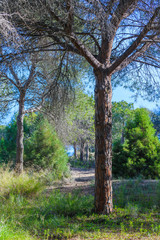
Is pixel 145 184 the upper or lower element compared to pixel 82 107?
lower

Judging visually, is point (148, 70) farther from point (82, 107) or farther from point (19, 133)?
point (82, 107)

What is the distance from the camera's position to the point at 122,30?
5.60 metres

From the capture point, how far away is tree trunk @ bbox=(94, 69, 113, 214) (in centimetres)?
473

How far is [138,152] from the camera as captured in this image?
33.4 ft

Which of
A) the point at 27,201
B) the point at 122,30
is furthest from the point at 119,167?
the point at 122,30

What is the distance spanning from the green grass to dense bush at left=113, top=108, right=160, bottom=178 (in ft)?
9.89

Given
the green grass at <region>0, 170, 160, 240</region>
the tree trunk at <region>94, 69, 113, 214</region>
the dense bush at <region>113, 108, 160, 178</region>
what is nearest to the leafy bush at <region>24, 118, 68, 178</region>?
the dense bush at <region>113, 108, 160, 178</region>

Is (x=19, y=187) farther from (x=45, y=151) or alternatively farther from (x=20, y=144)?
(x=45, y=151)

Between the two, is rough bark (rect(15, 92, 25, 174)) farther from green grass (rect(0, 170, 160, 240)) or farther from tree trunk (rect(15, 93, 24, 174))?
green grass (rect(0, 170, 160, 240))

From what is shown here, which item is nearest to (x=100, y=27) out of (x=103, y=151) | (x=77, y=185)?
(x=103, y=151)

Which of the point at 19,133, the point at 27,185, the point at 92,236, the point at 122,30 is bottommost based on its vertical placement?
the point at 92,236

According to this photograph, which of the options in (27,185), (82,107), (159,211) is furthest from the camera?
(82,107)

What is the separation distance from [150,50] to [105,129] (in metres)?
3.53

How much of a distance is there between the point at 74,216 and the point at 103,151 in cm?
154
